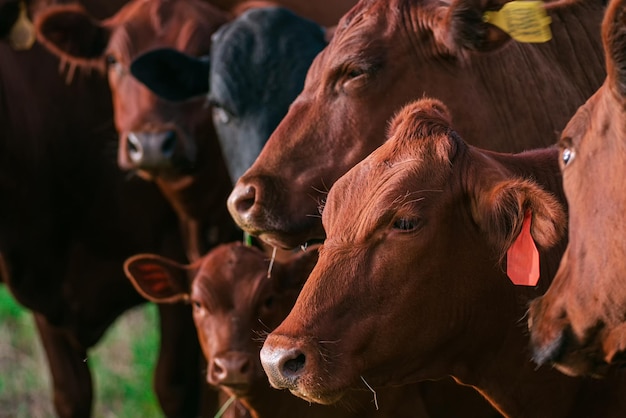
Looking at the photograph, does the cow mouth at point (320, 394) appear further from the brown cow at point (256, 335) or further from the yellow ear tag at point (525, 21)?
the yellow ear tag at point (525, 21)

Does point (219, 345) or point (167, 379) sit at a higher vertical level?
point (219, 345)

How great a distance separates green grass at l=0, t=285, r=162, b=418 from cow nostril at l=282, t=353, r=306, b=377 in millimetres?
4995

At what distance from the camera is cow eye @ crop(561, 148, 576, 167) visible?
12.4 feet

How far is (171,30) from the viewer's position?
723cm

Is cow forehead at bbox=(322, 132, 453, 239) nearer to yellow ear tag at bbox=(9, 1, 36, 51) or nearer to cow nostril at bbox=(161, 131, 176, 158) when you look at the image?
cow nostril at bbox=(161, 131, 176, 158)

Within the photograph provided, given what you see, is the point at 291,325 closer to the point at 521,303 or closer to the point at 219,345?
the point at 521,303

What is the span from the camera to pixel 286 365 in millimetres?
3787

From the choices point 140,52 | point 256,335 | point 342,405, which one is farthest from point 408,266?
point 140,52

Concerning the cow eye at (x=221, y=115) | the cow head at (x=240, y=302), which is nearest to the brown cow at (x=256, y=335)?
the cow head at (x=240, y=302)

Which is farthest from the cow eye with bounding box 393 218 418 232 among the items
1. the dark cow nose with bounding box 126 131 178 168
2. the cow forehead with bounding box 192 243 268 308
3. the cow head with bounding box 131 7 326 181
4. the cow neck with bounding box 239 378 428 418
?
the dark cow nose with bounding box 126 131 178 168

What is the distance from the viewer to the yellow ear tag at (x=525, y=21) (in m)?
4.61

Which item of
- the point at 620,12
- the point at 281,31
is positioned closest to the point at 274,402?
the point at 281,31

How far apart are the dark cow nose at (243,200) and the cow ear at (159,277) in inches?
42.7

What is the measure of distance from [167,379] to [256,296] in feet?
8.22
